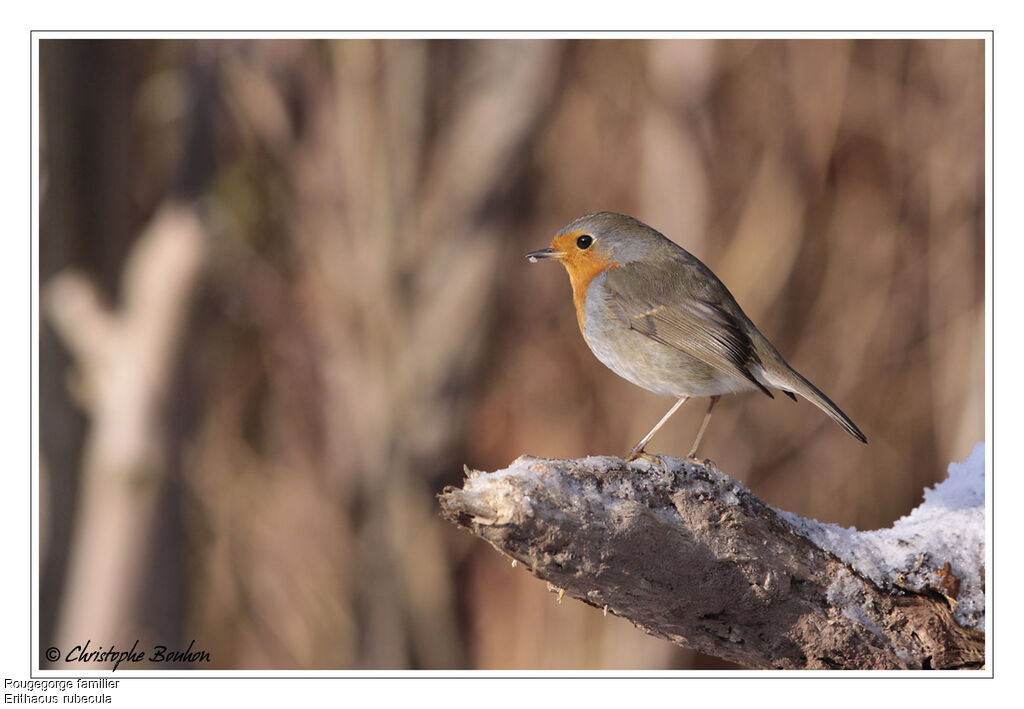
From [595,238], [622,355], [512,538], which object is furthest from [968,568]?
[595,238]

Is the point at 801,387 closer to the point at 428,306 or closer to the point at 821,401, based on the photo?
the point at 821,401

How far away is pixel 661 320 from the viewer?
9.18 feet

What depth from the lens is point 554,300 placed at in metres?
5.69

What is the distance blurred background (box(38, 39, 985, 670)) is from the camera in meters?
4.71

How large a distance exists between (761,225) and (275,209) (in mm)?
3173

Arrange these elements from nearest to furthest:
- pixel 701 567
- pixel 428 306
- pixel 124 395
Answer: pixel 701 567 < pixel 124 395 < pixel 428 306

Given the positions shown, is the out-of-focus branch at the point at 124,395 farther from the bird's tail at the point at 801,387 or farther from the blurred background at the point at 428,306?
the bird's tail at the point at 801,387

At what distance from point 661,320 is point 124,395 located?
10.3 ft

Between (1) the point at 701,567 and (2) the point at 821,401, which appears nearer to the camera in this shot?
(1) the point at 701,567

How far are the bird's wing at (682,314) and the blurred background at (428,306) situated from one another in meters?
2.36

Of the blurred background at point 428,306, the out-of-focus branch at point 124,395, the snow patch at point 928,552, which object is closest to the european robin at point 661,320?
the snow patch at point 928,552

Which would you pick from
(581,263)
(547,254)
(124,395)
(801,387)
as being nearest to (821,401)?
(801,387)

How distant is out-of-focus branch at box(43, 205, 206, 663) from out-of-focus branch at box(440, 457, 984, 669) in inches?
127

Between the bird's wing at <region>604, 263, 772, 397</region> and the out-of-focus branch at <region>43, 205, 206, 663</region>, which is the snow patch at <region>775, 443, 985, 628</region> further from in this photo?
the out-of-focus branch at <region>43, 205, 206, 663</region>
